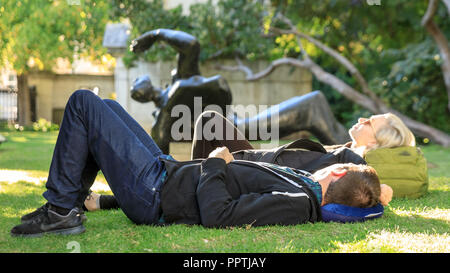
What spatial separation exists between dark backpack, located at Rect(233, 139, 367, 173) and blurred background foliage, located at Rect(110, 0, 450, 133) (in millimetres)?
6419

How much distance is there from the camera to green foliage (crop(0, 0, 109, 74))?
6559mm

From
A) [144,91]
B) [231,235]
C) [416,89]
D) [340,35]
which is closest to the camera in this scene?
[231,235]

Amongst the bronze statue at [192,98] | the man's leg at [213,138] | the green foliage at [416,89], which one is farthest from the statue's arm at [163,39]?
the green foliage at [416,89]

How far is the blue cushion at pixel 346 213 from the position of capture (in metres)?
2.82

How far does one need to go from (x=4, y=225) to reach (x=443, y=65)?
35.4ft

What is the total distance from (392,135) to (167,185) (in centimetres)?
207

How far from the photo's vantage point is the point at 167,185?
104 inches

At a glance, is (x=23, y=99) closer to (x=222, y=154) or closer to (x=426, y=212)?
(x=222, y=154)

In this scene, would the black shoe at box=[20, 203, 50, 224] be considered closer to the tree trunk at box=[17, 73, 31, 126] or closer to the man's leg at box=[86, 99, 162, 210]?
the man's leg at box=[86, 99, 162, 210]

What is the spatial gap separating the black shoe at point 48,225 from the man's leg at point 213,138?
4.63ft

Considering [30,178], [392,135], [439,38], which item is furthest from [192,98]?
[439,38]

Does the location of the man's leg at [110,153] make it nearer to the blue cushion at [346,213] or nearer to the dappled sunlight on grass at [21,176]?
the blue cushion at [346,213]

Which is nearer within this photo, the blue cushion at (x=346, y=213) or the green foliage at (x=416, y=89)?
the blue cushion at (x=346, y=213)
